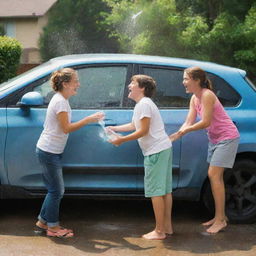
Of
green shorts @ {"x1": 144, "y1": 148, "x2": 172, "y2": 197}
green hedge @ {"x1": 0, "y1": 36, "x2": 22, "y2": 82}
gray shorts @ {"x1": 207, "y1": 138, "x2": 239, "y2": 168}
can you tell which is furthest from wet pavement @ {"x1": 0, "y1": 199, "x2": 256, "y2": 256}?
green hedge @ {"x1": 0, "y1": 36, "x2": 22, "y2": 82}

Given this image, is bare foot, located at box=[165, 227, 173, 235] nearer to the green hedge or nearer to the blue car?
the blue car

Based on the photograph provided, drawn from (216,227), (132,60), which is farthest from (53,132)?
(216,227)

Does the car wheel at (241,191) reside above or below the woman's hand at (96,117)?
below

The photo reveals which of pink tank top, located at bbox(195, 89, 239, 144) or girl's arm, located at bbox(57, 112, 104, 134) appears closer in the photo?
girl's arm, located at bbox(57, 112, 104, 134)

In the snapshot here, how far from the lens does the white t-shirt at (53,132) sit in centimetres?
458

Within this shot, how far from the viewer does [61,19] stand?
3159cm

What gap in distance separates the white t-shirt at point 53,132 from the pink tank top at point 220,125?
48.8 inches

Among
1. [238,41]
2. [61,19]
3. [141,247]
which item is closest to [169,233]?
[141,247]

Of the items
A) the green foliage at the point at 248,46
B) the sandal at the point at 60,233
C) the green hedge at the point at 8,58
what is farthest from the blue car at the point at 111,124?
the green foliage at the point at 248,46

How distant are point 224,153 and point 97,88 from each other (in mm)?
1333

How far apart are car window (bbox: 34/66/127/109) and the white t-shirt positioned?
45 centimetres

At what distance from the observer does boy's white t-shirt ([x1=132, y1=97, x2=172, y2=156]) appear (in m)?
4.58

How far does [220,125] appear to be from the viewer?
4863mm

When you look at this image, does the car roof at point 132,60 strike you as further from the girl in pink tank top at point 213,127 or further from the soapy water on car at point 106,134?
the soapy water on car at point 106,134
